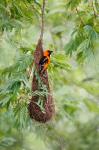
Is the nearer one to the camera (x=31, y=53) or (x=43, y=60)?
(x=43, y=60)

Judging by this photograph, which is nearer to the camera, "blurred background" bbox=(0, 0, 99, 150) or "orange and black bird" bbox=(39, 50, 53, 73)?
"orange and black bird" bbox=(39, 50, 53, 73)

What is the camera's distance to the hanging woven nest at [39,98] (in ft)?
14.0

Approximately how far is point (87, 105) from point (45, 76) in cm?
431

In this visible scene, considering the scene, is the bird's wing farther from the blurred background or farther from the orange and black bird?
the blurred background

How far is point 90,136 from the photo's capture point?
908cm

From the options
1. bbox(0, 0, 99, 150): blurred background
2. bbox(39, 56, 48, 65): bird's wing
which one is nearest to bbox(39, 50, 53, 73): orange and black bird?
bbox(39, 56, 48, 65): bird's wing

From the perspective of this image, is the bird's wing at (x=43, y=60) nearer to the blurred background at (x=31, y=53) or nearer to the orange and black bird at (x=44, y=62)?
the orange and black bird at (x=44, y=62)

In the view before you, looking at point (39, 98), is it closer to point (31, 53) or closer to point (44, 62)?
point (44, 62)

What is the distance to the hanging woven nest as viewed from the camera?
14.0ft

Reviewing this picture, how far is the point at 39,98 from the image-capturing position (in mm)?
4301

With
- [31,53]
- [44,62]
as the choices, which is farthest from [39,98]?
[31,53]

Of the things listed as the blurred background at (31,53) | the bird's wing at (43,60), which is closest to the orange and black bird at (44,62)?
the bird's wing at (43,60)

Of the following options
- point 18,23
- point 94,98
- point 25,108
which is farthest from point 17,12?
point 94,98

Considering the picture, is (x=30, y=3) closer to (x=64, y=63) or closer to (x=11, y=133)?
(x=64, y=63)
